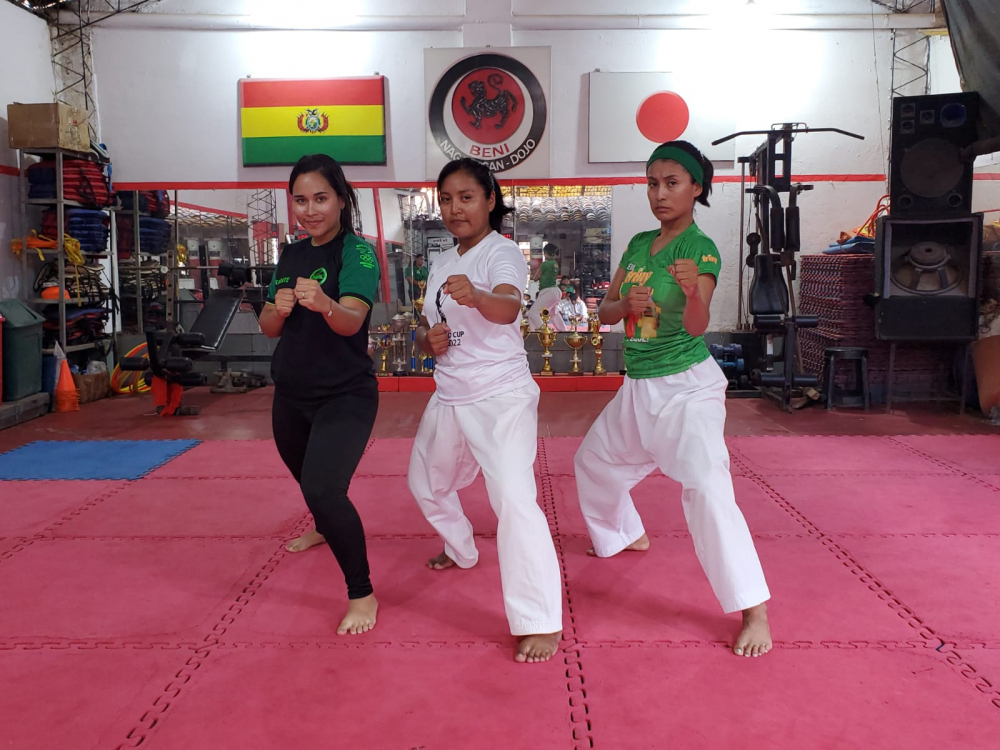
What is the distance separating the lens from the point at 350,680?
2.19 meters

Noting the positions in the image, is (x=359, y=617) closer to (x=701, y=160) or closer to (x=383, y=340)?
(x=701, y=160)

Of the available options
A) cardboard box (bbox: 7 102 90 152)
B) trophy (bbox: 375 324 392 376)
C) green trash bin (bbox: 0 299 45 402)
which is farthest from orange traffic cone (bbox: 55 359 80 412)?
trophy (bbox: 375 324 392 376)

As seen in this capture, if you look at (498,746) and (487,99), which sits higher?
(487,99)

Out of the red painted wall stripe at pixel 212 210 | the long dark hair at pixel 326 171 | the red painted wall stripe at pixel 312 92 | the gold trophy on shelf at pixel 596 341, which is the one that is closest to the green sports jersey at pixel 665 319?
the long dark hair at pixel 326 171

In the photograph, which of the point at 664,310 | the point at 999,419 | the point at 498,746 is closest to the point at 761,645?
the point at 498,746

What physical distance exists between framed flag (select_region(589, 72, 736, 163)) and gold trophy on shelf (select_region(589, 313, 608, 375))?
1.69 m

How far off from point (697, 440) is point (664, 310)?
46 cm

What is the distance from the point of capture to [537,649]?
230 cm

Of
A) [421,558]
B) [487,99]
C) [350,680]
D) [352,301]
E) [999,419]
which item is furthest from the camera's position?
[487,99]

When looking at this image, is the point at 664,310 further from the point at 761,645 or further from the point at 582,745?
the point at 582,745

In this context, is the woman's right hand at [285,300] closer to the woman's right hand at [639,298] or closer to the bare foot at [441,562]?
the woman's right hand at [639,298]

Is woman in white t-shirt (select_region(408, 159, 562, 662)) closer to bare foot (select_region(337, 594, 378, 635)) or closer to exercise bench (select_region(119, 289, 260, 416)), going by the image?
bare foot (select_region(337, 594, 378, 635))

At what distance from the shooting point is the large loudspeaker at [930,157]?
5.73 meters

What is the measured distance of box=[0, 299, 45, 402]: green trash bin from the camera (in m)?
5.98
